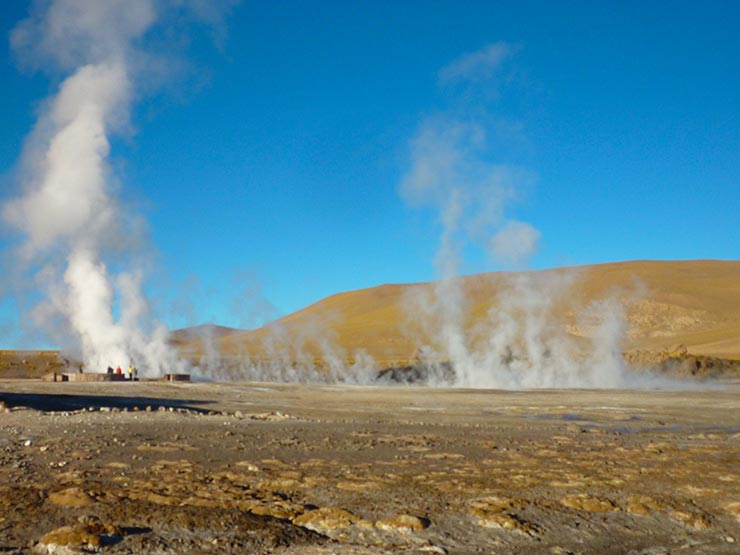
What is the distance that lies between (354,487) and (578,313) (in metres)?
135

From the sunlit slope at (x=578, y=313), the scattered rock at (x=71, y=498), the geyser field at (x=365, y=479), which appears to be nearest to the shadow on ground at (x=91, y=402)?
the geyser field at (x=365, y=479)

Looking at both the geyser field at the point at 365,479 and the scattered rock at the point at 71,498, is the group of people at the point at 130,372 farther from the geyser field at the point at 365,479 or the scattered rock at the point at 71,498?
the scattered rock at the point at 71,498

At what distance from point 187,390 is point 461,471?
1139 inches

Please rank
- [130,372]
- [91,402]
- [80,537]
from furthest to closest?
[130,372]
[91,402]
[80,537]

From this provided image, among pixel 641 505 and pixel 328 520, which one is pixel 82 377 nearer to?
pixel 328 520

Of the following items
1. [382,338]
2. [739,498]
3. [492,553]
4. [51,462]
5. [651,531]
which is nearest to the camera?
[492,553]

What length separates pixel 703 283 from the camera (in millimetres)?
158125

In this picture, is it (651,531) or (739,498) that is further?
(739,498)

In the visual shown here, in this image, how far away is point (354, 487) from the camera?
10820mm

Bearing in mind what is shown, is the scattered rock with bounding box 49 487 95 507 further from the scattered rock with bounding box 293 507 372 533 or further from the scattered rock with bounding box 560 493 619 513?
the scattered rock with bounding box 560 493 619 513

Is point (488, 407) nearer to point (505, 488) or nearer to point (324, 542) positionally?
point (505, 488)

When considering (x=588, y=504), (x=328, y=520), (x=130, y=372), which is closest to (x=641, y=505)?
(x=588, y=504)

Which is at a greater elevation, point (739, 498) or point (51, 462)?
point (51, 462)

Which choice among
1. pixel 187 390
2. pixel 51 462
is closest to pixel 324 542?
pixel 51 462
